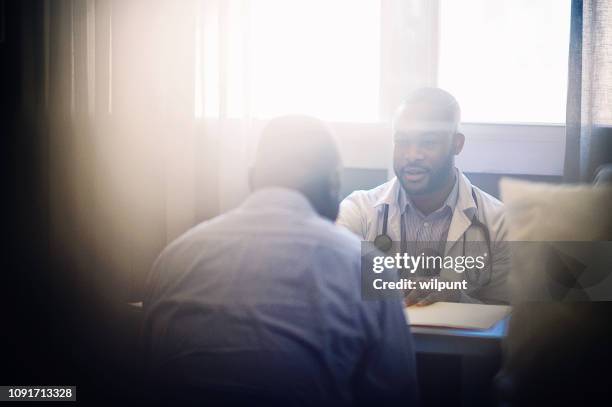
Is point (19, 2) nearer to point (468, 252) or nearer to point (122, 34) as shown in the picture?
point (122, 34)

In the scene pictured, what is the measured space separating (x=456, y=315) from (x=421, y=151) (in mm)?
757

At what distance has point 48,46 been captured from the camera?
74.2 inches

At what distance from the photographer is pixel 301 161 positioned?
113cm

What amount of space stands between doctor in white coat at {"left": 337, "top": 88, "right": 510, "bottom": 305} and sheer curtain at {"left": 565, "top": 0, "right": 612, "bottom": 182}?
29cm

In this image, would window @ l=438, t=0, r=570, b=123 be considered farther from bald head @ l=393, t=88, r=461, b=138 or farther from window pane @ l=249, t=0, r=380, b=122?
window pane @ l=249, t=0, r=380, b=122

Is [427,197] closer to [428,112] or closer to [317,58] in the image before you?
[428,112]

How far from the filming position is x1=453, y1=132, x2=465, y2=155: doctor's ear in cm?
195

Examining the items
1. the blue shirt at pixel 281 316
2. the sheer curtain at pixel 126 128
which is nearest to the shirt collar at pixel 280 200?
the blue shirt at pixel 281 316

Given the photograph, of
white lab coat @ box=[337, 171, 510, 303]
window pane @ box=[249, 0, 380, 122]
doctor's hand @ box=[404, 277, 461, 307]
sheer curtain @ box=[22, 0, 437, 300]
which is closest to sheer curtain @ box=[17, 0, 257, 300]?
sheer curtain @ box=[22, 0, 437, 300]

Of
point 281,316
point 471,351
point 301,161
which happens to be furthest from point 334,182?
point 471,351

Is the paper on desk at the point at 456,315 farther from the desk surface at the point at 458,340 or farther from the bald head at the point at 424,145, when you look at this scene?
the bald head at the point at 424,145

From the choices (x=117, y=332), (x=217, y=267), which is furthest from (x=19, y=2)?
(x=217, y=267)

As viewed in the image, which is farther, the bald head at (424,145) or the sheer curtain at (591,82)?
the bald head at (424,145)

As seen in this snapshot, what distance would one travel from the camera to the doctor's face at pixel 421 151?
191 cm
